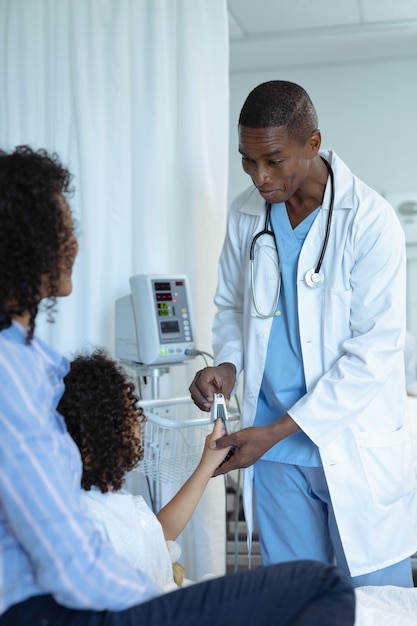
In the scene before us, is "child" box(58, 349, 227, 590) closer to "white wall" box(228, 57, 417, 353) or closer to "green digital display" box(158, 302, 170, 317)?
"green digital display" box(158, 302, 170, 317)

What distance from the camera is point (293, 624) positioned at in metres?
1.07

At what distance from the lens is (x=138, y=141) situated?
2.46 metres

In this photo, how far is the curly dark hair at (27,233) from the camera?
100 cm

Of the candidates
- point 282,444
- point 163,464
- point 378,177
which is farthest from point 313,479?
point 378,177

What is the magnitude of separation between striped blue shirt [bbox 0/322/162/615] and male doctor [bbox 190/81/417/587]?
685mm

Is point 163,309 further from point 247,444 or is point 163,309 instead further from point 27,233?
point 27,233

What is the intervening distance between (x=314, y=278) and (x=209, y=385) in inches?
13.9

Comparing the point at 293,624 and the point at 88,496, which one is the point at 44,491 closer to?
the point at 88,496

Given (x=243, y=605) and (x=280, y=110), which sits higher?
(x=280, y=110)

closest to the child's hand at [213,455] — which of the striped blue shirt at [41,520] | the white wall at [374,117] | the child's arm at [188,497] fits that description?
the child's arm at [188,497]

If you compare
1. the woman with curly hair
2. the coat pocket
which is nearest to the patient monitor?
the coat pocket

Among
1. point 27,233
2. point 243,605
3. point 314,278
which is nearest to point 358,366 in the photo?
point 314,278

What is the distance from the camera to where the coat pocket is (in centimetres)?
171

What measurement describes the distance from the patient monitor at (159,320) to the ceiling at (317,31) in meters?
1.58
